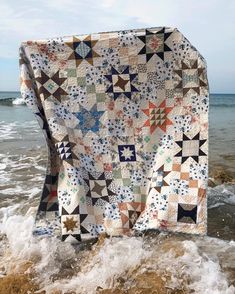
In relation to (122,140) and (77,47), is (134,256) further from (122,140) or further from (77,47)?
(77,47)

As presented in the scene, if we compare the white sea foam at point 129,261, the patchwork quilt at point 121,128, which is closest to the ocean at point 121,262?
the white sea foam at point 129,261

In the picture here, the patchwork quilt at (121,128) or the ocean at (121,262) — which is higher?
the patchwork quilt at (121,128)

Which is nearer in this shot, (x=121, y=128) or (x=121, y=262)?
(x=121, y=262)

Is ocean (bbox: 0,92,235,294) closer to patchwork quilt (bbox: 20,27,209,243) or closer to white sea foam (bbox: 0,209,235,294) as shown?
white sea foam (bbox: 0,209,235,294)

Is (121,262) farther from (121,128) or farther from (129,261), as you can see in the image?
(121,128)

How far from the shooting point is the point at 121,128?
310cm

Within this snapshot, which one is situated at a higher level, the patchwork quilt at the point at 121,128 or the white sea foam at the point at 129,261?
the patchwork quilt at the point at 121,128

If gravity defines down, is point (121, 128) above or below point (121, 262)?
above

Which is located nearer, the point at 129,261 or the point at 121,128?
the point at 129,261

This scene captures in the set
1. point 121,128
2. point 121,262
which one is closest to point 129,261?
point 121,262

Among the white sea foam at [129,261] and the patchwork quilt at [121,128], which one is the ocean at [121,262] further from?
the patchwork quilt at [121,128]

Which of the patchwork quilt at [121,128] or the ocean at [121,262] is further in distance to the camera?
the patchwork quilt at [121,128]

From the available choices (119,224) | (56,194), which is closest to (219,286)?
(119,224)

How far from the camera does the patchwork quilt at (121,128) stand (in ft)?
9.63
